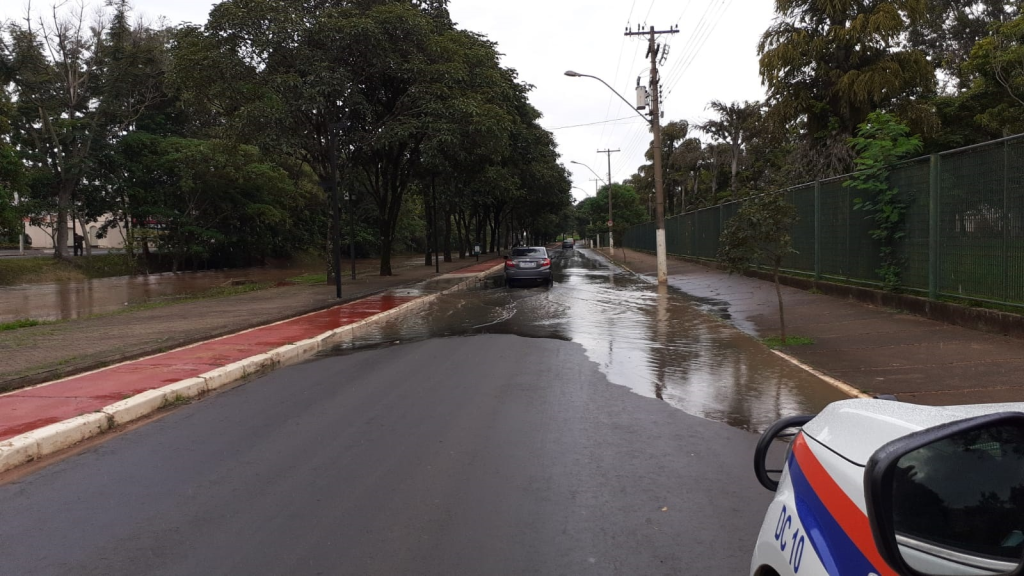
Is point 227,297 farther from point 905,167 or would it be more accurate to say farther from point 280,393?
point 905,167

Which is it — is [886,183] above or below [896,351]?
above

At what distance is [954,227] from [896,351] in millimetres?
2632

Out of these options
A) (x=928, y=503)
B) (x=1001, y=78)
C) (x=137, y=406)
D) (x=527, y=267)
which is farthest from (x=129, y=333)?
(x=1001, y=78)

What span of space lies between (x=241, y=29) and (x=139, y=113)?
17.1 metres

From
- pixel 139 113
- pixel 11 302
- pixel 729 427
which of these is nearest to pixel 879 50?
pixel 729 427

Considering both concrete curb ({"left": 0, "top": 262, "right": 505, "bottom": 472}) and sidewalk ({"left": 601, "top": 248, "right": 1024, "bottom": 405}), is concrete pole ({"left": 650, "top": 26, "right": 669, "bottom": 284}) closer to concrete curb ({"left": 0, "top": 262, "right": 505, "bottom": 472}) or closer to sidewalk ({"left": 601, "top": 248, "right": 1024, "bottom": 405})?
sidewalk ({"left": 601, "top": 248, "right": 1024, "bottom": 405})

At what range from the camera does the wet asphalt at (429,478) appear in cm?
353

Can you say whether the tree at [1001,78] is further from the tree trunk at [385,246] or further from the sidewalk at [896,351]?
the tree trunk at [385,246]

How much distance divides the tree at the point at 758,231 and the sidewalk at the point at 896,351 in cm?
122

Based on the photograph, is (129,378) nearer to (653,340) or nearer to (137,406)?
(137,406)

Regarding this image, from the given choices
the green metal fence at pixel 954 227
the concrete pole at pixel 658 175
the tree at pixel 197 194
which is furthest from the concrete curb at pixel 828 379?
the tree at pixel 197 194

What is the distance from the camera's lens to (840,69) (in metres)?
20.6

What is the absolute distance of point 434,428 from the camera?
5.84m

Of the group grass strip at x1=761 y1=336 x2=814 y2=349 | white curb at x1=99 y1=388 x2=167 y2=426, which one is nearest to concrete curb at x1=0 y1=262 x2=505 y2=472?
white curb at x1=99 y1=388 x2=167 y2=426
